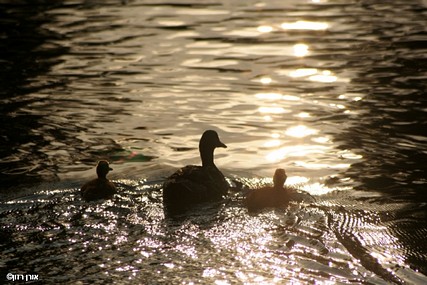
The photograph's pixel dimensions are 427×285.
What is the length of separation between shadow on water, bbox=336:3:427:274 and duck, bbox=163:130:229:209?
1971mm

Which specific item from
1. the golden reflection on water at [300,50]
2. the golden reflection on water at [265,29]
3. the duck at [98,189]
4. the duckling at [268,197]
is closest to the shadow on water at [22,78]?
the duck at [98,189]

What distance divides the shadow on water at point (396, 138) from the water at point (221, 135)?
40mm

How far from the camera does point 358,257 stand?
9758 millimetres

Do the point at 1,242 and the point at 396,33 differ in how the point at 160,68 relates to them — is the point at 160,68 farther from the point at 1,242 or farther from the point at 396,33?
the point at 1,242

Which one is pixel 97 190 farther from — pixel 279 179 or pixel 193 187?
pixel 279 179

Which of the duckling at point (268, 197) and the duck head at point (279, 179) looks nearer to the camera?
the duckling at point (268, 197)

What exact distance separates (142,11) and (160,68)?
24.6 ft

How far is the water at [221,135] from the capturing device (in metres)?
9.70

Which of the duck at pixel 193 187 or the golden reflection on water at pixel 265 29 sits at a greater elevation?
the golden reflection on water at pixel 265 29

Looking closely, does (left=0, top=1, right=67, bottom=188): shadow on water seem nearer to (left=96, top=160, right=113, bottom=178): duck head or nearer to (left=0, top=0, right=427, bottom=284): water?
(left=0, top=0, right=427, bottom=284): water

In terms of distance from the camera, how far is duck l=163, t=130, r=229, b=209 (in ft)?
38.6

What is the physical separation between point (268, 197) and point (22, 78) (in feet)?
30.3

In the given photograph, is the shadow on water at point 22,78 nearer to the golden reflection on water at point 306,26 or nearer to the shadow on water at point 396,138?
the shadow on water at point 396,138

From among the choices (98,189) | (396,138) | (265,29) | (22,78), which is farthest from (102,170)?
(265,29)
